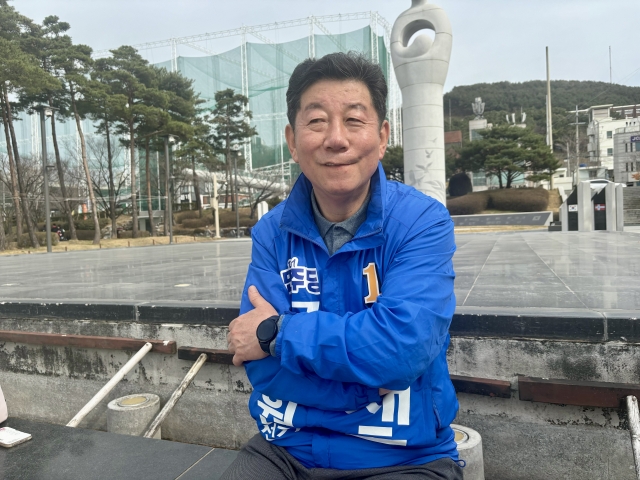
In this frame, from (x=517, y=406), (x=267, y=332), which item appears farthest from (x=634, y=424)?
(x=267, y=332)

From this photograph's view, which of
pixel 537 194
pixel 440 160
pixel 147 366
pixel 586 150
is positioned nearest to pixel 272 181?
pixel 537 194

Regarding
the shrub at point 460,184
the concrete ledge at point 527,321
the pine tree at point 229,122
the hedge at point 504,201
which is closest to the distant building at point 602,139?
the shrub at point 460,184

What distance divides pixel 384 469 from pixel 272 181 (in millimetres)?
42786

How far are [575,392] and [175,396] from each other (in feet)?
6.36

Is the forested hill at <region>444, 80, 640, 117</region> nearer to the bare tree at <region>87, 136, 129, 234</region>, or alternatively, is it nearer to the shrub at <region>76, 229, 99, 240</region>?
the bare tree at <region>87, 136, 129, 234</region>

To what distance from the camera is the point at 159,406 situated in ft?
9.53

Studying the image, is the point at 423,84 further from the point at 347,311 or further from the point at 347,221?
the point at 347,311

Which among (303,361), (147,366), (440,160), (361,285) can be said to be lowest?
(147,366)

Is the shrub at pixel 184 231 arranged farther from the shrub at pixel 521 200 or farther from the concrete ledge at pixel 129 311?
the concrete ledge at pixel 129 311

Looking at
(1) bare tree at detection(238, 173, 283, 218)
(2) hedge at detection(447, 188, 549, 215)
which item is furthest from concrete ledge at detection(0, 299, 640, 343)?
(1) bare tree at detection(238, 173, 283, 218)

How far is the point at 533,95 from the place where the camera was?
85.9 meters

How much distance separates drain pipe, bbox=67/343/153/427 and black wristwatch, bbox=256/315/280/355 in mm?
1626

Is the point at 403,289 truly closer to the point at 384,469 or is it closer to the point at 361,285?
the point at 361,285

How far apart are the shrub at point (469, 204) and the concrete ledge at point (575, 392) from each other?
33.8 metres
